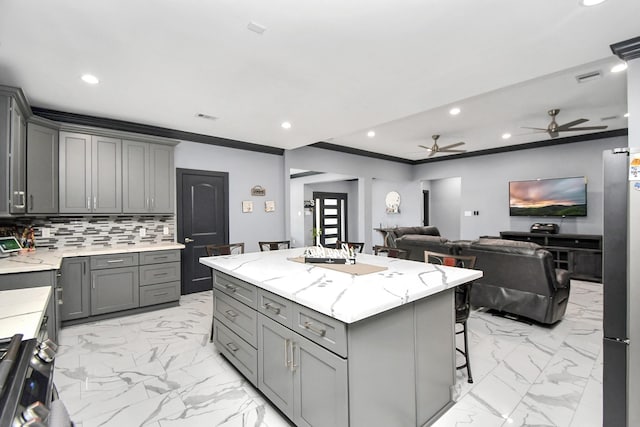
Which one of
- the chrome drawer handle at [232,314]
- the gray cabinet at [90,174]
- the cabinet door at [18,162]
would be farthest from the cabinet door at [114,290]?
the chrome drawer handle at [232,314]

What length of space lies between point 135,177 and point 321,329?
387cm

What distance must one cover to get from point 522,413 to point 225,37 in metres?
3.33

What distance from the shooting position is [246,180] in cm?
560

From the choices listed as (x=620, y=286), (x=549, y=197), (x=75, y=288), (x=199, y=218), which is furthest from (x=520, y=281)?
(x=75, y=288)

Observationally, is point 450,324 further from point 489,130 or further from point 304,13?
point 489,130

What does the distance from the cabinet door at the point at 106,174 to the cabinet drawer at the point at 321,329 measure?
360 cm

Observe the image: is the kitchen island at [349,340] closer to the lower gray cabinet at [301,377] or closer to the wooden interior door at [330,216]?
the lower gray cabinet at [301,377]

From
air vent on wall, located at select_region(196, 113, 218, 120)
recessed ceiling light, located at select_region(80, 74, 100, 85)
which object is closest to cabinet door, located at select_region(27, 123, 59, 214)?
recessed ceiling light, located at select_region(80, 74, 100, 85)

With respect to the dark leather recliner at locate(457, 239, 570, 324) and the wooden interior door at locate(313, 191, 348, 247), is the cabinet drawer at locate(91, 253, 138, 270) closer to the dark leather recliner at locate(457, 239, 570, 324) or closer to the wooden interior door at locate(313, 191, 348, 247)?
the dark leather recliner at locate(457, 239, 570, 324)

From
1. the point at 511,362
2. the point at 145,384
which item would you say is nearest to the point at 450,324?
the point at 511,362

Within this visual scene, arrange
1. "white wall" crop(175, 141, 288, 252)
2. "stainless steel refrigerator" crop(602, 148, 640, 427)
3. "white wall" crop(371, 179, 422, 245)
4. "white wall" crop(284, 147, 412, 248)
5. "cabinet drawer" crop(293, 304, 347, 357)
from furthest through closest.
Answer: "white wall" crop(371, 179, 422, 245) → "white wall" crop(284, 147, 412, 248) → "white wall" crop(175, 141, 288, 252) → "stainless steel refrigerator" crop(602, 148, 640, 427) → "cabinet drawer" crop(293, 304, 347, 357)

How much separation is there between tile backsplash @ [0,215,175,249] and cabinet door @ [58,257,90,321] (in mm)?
670

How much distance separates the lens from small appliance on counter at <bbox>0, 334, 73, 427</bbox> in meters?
0.63

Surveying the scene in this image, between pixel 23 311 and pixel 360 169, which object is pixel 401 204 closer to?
pixel 360 169
